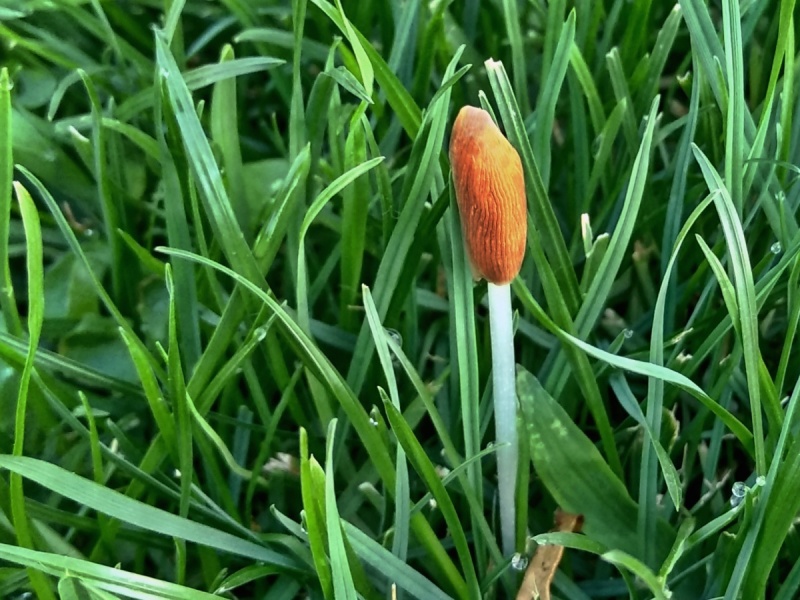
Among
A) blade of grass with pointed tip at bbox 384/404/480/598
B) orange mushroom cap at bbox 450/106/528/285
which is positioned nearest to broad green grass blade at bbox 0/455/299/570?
blade of grass with pointed tip at bbox 384/404/480/598

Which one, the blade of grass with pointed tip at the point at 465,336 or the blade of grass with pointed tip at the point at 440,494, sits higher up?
the blade of grass with pointed tip at the point at 465,336

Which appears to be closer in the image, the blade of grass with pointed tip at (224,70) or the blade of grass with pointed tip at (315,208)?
the blade of grass with pointed tip at (315,208)

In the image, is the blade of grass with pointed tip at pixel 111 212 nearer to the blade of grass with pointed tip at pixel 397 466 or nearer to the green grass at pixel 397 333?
the green grass at pixel 397 333

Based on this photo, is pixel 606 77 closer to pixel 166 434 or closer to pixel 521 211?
pixel 521 211

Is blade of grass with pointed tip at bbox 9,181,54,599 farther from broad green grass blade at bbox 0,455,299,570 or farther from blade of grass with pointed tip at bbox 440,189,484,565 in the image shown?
blade of grass with pointed tip at bbox 440,189,484,565

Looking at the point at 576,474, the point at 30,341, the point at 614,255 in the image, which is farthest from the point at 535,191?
the point at 30,341

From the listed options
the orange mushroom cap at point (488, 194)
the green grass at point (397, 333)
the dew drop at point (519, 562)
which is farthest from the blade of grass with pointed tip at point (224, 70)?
the dew drop at point (519, 562)

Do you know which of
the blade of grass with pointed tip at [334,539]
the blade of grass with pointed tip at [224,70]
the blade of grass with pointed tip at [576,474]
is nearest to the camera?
the blade of grass with pointed tip at [334,539]

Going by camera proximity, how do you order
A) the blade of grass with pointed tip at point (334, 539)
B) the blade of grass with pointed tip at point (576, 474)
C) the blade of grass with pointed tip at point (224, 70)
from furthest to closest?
the blade of grass with pointed tip at point (224, 70)
the blade of grass with pointed tip at point (576, 474)
the blade of grass with pointed tip at point (334, 539)
